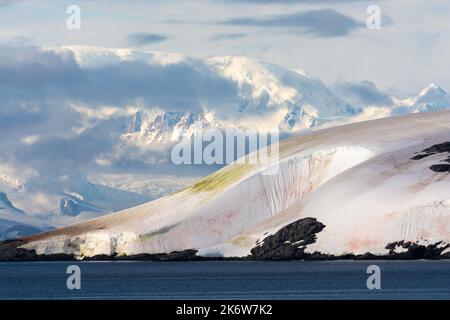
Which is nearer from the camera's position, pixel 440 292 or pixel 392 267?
pixel 440 292

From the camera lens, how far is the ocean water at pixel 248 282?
125438mm

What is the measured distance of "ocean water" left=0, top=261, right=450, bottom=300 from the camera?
125 meters

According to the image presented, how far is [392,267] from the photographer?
177500mm

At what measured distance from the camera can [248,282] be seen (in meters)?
145

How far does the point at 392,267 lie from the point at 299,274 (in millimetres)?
21027
